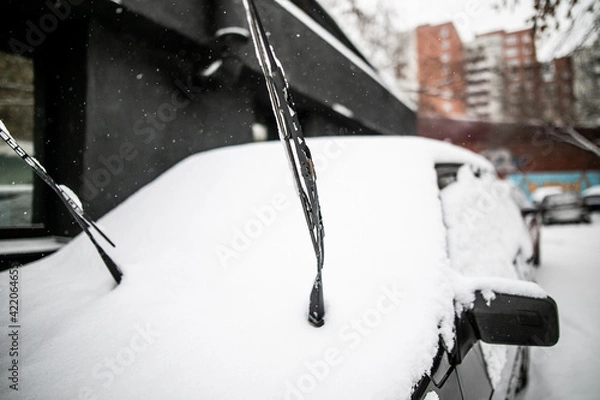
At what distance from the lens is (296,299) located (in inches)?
51.9

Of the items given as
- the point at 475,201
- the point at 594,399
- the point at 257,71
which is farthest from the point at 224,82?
the point at 594,399

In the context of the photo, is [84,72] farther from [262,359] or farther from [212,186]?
[262,359]

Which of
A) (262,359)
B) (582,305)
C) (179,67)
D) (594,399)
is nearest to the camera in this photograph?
(262,359)

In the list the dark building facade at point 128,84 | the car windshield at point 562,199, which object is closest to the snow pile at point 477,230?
the dark building facade at point 128,84

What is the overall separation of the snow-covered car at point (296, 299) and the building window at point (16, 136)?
1.43 m

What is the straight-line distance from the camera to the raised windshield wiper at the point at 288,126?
3.29 feet

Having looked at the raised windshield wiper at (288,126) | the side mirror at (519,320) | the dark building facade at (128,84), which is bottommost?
the side mirror at (519,320)

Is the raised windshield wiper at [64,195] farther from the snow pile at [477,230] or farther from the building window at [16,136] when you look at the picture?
the building window at [16,136]

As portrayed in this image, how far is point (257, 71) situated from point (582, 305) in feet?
15.8

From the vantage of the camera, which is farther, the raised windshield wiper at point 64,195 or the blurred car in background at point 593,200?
the blurred car in background at point 593,200

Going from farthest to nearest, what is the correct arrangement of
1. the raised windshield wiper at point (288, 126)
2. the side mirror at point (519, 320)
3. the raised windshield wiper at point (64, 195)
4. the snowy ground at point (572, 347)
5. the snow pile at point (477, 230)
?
the snowy ground at point (572, 347), the snow pile at point (477, 230), the raised windshield wiper at point (64, 195), the side mirror at point (519, 320), the raised windshield wiper at point (288, 126)

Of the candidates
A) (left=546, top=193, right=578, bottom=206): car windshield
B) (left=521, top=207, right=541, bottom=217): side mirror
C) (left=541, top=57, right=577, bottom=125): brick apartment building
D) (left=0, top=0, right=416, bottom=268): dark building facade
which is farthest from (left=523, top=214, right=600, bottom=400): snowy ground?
(left=541, top=57, right=577, bottom=125): brick apartment building

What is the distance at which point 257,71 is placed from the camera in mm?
4965

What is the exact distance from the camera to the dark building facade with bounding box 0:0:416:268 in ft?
10.7
